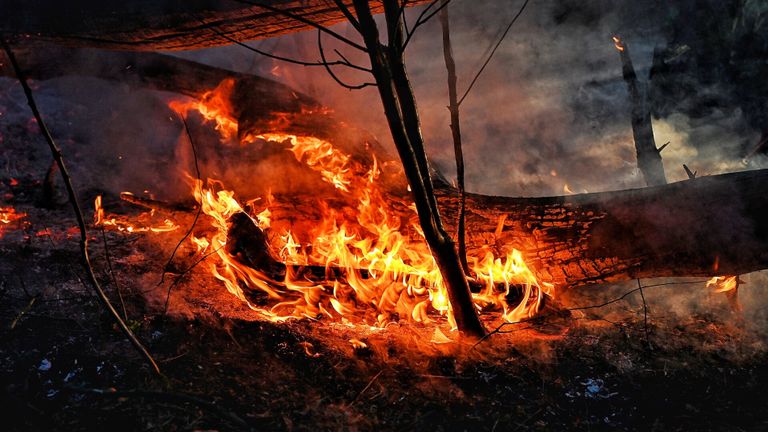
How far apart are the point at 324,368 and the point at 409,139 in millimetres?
1926

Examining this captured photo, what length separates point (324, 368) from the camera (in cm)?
350

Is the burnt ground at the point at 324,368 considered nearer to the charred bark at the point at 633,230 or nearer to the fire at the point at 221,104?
the charred bark at the point at 633,230

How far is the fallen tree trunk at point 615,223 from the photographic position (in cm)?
373

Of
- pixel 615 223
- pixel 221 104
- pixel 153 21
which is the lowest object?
pixel 615 223

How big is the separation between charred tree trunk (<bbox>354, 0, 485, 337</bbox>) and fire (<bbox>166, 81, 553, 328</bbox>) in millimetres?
297

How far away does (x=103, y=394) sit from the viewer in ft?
9.64

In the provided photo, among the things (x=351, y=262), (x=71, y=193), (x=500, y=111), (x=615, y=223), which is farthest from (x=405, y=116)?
(x=500, y=111)

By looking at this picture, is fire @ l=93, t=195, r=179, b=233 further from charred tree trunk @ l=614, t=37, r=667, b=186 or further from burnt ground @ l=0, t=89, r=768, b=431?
charred tree trunk @ l=614, t=37, r=667, b=186

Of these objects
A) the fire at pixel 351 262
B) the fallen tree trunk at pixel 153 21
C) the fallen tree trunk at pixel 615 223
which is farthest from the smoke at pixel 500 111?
the fallen tree trunk at pixel 153 21

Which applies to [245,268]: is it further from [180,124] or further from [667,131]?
[667,131]

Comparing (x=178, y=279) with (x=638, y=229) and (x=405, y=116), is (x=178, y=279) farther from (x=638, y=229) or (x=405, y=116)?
(x=638, y=229)

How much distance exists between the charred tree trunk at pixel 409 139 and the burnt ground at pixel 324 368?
0.51 meters

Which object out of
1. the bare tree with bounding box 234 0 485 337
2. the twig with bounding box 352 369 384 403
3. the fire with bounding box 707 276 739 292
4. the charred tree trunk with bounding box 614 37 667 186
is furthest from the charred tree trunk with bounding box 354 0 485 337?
the charred tree trunk with bounding box 614 37 667 186

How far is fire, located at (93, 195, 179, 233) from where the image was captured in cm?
518
